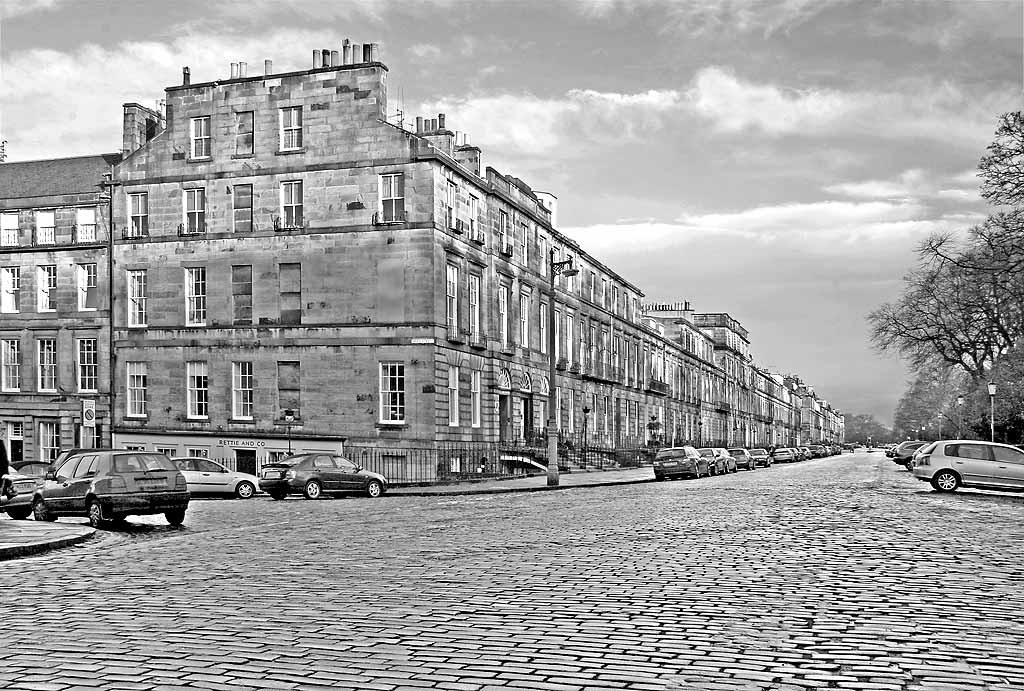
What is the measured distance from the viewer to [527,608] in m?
10.2

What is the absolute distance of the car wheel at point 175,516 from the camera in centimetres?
2200

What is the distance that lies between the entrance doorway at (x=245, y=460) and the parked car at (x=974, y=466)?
87.2ft

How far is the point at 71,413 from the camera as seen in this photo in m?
50.0

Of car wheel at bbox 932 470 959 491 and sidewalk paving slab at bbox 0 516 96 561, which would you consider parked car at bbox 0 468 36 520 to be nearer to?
sidewalk paving slab at bbox 0 516 96 561

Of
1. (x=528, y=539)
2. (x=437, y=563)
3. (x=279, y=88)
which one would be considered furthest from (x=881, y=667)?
(x=279, y=88)

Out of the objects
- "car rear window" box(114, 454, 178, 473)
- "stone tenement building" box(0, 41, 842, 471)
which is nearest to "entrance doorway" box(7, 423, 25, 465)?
"stone tenement building" box(0, 41, 842, 471)

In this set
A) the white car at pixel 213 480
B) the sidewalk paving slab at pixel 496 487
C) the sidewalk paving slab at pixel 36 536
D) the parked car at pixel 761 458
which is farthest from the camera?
the parked car at pixel 761 458

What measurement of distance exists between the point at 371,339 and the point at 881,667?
3805cm

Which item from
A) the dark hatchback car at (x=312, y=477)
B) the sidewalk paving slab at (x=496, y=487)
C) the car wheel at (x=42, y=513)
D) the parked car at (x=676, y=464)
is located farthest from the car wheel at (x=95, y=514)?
the parked car at (x=676, y=464)

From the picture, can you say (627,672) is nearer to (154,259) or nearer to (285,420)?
(285,420)

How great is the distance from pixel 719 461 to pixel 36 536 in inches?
1805

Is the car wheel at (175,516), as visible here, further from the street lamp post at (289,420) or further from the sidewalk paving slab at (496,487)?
the street lamp post at (289,420)

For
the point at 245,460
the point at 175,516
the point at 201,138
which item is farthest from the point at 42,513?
the point at 201,138

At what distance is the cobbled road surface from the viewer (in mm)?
7527
